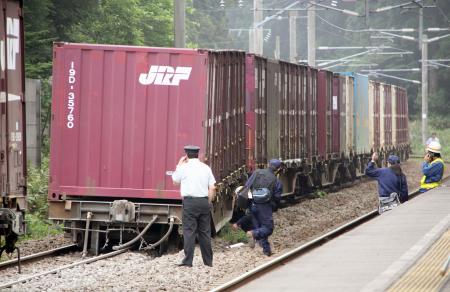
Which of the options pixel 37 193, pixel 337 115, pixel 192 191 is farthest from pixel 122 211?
Answer: pixel 337 115

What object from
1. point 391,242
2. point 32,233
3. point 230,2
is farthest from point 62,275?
point 230,2

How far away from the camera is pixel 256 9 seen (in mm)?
39281

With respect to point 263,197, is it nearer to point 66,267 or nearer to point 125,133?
point 125,133

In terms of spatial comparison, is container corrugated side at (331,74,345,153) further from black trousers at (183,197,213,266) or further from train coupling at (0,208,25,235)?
train coupling at (0,208,25,235)

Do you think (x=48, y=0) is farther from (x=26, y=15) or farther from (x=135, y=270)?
(x=135, y=270)

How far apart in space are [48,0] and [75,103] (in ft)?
54.5

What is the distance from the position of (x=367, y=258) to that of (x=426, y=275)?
8.07 ft

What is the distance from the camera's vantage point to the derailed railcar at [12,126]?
1150 centimetres

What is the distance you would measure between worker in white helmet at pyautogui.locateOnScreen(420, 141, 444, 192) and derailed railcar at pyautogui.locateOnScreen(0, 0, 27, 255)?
10523 millimetres

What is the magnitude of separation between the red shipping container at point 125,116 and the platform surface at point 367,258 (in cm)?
273

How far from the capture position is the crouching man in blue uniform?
16.8 m

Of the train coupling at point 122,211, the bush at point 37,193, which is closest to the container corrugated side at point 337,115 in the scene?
the bush at point 37,193

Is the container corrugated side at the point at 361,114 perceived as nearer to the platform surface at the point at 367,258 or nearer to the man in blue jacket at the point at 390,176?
the platform surface at the point at 367,258

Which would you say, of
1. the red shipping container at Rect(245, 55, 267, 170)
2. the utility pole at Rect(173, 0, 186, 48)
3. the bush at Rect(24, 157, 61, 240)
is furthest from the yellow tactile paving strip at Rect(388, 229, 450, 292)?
the utility pole at Rect(173, 0, 186, 48)
